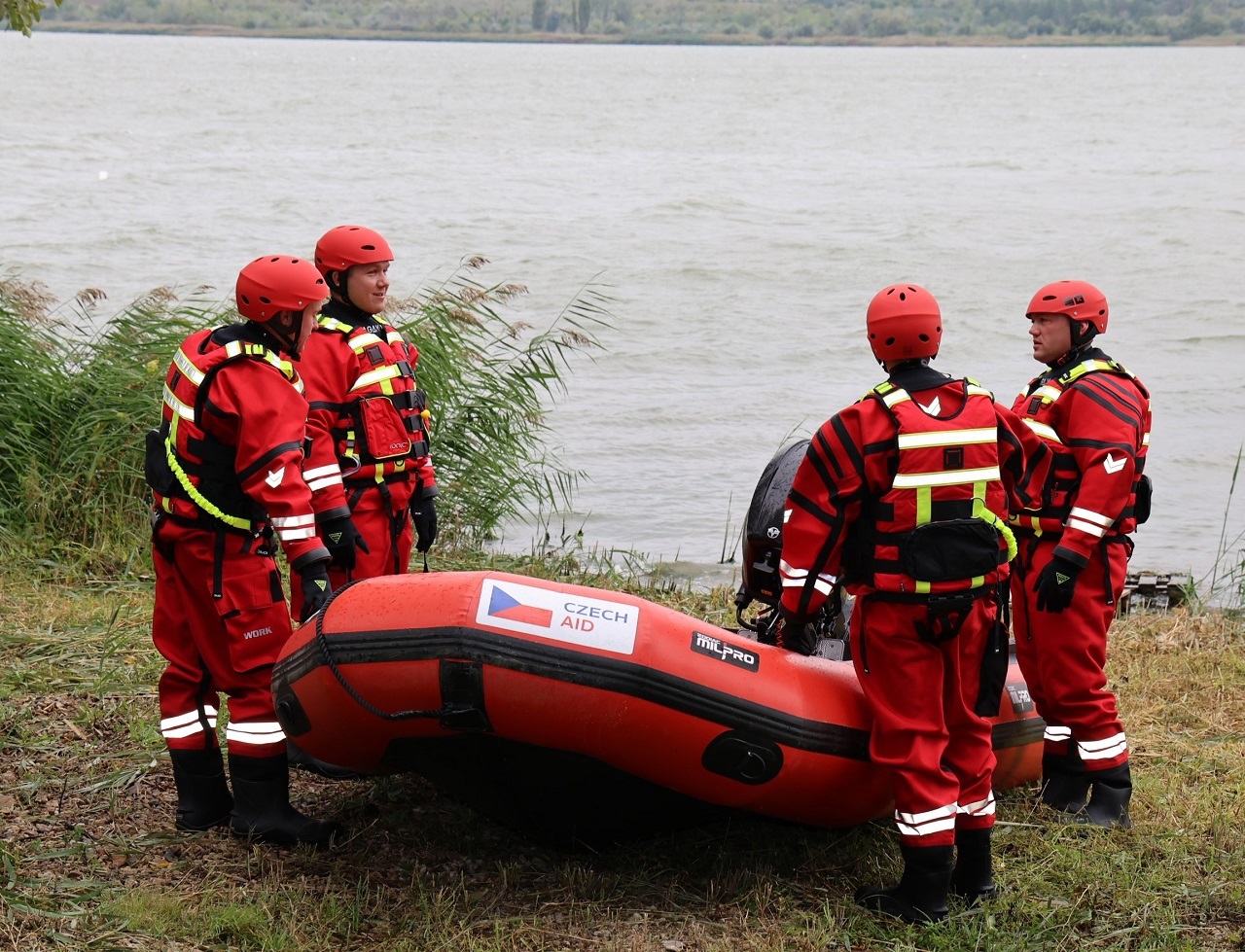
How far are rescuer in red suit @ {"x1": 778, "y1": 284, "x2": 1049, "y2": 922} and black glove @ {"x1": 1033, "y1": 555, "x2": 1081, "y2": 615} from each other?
18.5 inches

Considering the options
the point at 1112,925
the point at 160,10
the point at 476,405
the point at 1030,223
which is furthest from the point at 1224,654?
the point at 160,10

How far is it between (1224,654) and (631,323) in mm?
9184

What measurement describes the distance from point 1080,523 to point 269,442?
2.27 m

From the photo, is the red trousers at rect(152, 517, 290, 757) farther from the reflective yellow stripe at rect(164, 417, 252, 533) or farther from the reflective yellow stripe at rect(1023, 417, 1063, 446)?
the reflective yellow stripe at rect(1023, 417, 1063, 446)

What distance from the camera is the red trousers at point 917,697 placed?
362 centimetres

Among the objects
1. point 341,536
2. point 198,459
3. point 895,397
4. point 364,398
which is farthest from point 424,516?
point 895,397

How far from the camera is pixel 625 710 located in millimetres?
3498

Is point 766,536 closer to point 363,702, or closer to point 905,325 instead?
point 905,325

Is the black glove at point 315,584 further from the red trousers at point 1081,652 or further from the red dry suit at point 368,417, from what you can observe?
the red trousers at point 1081,652

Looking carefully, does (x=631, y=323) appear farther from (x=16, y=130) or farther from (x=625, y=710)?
(x=16, y=130)

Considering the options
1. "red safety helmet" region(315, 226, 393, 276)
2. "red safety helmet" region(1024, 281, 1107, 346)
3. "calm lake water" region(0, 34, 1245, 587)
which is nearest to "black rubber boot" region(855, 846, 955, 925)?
"red safety helmet" region(1024, 281, 1107, 346)

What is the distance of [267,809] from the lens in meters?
4.00

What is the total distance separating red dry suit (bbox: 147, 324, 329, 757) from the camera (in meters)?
3.71

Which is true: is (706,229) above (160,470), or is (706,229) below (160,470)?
below
